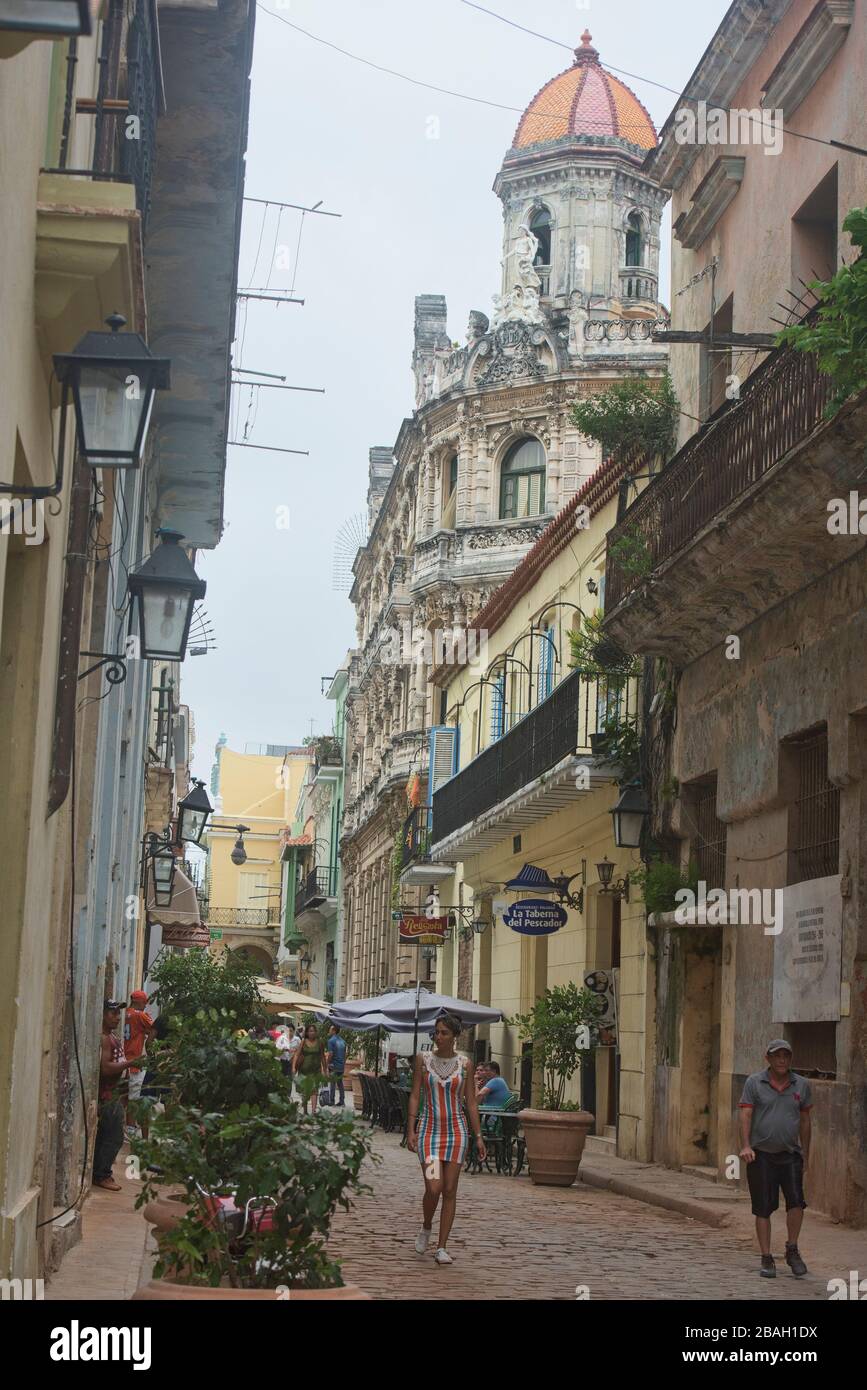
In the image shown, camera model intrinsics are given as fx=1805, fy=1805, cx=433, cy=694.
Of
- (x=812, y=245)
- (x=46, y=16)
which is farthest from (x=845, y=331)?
(x=812, y=245)

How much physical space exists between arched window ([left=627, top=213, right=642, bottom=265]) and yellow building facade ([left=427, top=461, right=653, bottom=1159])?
1355cm

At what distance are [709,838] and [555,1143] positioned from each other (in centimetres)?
323

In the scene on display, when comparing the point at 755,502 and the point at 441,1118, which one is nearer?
the point at 441,1118

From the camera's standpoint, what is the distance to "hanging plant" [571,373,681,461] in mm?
19031

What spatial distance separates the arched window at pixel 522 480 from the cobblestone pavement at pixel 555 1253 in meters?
22.4

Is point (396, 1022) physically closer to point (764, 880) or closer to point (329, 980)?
point (764, 880)

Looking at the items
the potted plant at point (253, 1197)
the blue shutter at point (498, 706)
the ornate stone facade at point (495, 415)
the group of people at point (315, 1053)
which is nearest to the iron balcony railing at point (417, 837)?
the ornate stone facade at point (495, 415)

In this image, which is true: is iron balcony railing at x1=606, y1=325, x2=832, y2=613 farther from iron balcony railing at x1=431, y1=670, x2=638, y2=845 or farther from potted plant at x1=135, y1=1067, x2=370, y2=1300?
potted plant at x1=135, y1=1067, x2=370, y2=1300

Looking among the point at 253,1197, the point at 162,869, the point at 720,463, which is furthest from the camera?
the point at 162,869

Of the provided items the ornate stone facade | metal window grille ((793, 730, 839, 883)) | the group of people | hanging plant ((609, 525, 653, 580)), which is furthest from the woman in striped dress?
the ornate stone facade

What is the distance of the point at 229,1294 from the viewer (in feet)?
19.5

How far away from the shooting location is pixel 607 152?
41250mm

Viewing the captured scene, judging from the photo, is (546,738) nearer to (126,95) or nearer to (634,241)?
(126,95)

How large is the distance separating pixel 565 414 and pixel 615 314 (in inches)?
166
